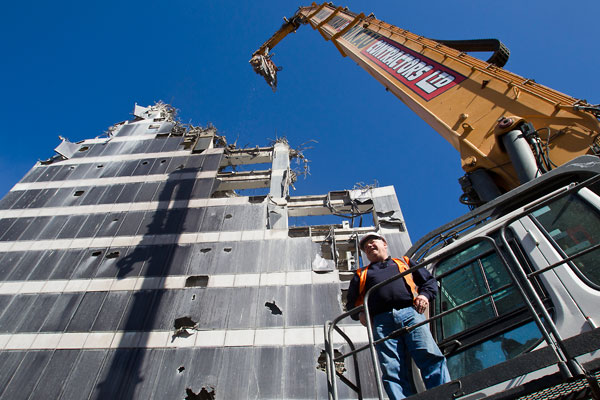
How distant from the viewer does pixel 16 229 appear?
52.2 feet

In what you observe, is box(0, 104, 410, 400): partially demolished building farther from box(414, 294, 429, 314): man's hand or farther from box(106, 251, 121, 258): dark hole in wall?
box(414, 294, 429, 314): man's hand

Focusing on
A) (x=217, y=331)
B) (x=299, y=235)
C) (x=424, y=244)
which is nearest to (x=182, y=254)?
(x=217, y=331)

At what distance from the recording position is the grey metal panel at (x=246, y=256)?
13.1m

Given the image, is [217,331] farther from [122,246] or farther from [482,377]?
[482,377]

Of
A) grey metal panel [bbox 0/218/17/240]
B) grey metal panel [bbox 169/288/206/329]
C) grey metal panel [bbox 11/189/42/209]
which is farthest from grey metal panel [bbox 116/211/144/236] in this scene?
grey metal panel [bbox 11/189/42/209]

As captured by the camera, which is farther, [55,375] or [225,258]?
[225,258]

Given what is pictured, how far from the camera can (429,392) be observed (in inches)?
99.7

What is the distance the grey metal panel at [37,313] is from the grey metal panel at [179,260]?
422 cm

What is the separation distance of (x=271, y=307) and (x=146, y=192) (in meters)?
9.42

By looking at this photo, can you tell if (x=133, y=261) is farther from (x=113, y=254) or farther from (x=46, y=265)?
(x=46, y=265)

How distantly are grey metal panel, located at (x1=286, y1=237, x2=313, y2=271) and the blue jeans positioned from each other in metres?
9.48

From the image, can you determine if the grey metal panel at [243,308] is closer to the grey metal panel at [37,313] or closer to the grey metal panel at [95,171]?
the grey metal panel at [37,313]

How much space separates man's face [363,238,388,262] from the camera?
13.3 feet

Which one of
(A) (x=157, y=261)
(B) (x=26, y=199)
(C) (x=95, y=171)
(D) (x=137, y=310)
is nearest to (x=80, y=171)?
(C) (x=95, y=171)
